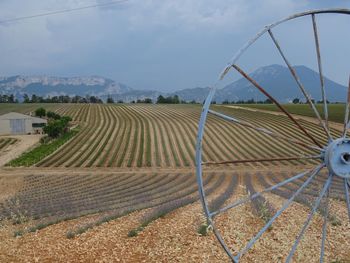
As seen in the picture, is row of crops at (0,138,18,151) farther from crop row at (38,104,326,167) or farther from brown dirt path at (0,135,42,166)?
crop row at (38,104,326,167)

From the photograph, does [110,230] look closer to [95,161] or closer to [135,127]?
→ [95,161]

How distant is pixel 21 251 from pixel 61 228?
272cm

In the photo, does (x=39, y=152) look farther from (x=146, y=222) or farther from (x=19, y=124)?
(x=146, y=222)

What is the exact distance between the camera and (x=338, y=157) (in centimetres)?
892

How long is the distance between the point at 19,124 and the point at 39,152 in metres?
23.9

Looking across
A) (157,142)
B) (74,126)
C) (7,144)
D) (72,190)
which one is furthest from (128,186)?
(74,126)

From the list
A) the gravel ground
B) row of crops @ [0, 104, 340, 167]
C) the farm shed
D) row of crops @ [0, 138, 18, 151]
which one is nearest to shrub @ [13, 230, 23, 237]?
the gravel ground

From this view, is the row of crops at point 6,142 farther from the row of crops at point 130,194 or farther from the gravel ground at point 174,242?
the gravel ground at point 174,242

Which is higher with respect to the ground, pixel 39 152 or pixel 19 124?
pixel 19 124

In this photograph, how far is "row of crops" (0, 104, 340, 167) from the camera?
57.4 meters

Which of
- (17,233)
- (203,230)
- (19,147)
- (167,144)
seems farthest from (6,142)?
(203,230)

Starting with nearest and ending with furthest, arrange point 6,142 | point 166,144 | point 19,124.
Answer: point 166,144 → point 6,142 → point 19,124

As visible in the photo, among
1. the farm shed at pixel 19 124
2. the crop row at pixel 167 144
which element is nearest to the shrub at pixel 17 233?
the crop row at pixel 167 144

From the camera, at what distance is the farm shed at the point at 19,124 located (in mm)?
83562
